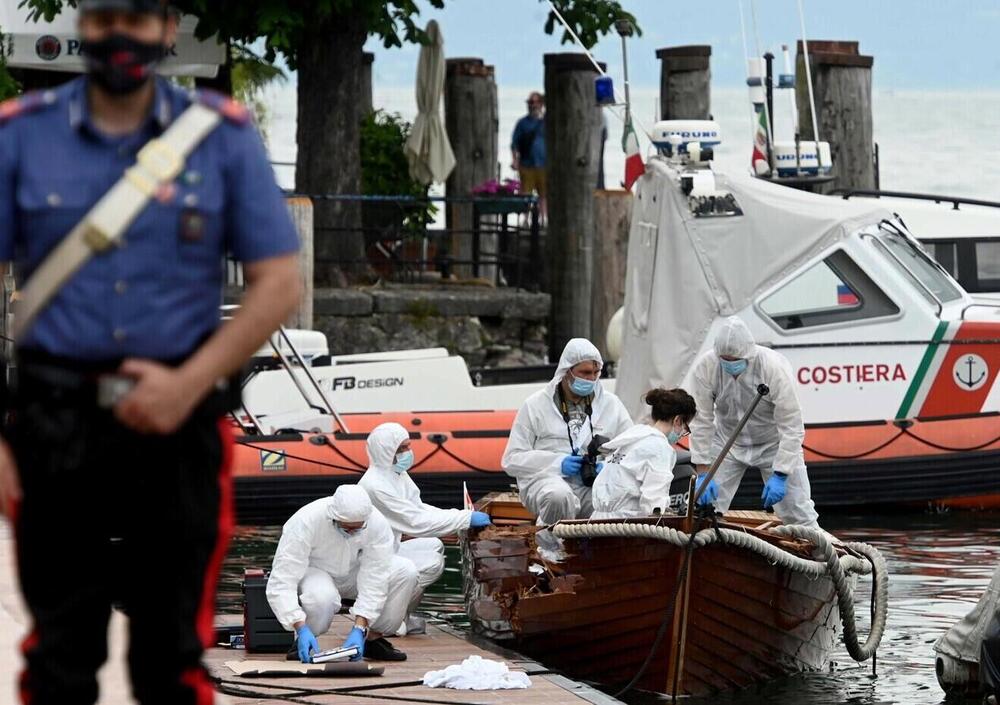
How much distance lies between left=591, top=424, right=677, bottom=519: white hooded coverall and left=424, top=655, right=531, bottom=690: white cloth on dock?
1.13m

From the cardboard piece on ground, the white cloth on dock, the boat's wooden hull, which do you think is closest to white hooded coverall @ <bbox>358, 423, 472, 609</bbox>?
the boat's wooden hull

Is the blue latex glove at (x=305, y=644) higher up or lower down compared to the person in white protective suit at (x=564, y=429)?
lower down

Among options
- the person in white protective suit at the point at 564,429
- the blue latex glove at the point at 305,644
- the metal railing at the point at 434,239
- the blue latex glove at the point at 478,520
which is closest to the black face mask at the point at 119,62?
the blue latex glove at the point at 305,644

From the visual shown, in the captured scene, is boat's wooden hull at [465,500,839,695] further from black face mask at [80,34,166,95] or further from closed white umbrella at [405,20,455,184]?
closed white umbrella at [405,20,455,184]

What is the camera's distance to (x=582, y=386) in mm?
9883

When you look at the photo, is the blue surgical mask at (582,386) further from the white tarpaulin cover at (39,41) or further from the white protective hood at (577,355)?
the white tarpaulin cover at (39,41)

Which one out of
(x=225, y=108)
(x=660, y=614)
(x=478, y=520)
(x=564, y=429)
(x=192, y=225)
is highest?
(x=225, y=108)

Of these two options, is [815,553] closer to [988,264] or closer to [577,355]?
[577,355]

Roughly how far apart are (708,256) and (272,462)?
3235 millimetres

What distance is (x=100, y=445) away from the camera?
134 inches

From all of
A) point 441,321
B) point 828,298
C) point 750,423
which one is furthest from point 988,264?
point 750,423

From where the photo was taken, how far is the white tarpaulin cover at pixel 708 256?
1402 centimetres

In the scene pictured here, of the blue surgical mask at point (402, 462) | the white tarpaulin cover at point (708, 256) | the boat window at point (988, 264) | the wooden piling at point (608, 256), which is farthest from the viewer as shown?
the wooden piling at point (608, 256)

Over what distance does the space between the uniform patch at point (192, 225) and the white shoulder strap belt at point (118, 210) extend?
6 cm
